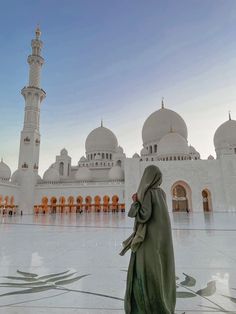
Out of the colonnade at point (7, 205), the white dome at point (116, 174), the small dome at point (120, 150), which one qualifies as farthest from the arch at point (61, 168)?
the colonnade at point (7, 205)

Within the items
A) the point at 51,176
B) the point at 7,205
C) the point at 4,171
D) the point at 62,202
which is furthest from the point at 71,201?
the point at 4,171

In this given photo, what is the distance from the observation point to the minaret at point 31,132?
26.1 m

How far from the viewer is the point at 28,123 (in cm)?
2664

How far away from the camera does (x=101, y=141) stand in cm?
3378

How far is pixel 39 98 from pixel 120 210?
16.1 m

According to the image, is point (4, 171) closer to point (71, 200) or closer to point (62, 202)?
point (62, 202)

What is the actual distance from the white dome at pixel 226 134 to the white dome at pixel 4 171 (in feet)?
88.8

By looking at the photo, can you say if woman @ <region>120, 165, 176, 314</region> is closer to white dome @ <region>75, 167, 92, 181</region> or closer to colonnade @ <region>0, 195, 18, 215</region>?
colonnade @ <region>0, 195, 18, 215</region>

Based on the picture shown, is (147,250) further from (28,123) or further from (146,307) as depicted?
(28,123)

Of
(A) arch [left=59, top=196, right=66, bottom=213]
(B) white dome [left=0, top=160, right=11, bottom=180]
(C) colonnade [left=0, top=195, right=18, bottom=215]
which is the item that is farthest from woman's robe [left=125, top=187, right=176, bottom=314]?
(B) white dome [left=0, top=160, right=11, bottom=180]

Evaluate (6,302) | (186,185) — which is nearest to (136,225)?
(6,302)

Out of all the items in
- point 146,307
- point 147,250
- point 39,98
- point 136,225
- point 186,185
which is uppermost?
point 39,98

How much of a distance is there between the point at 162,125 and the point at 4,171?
831 inches

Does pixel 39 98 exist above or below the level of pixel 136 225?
above
